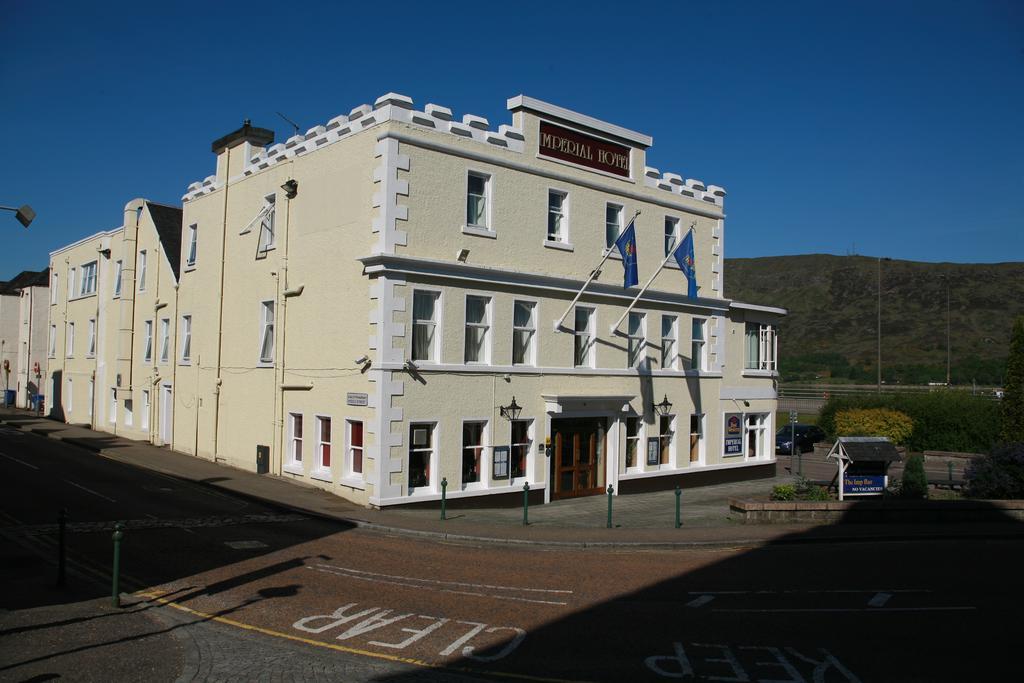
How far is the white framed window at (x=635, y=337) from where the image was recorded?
92.3ft

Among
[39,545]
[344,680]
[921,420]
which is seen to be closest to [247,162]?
[39,545]

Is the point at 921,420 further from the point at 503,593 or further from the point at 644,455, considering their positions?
the point at 503,593

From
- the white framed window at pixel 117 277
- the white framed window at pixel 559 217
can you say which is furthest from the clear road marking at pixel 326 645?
the white framed window at pixel 117 277

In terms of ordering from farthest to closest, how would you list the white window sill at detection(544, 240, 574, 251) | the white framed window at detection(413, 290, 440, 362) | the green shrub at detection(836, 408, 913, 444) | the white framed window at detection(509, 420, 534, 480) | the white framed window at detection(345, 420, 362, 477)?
the green shrub at detection(836, 408, 913, 444)
the white window sill at detection(544, 240, 574, 251)
the white framed window at detection(509, 420, 534, 480)
the white framed window at detection(345, 420, 362, 477)
the white framed window at detection(413, 290, 440, 362)

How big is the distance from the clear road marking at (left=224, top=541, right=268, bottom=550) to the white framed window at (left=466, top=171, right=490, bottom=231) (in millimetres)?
10742

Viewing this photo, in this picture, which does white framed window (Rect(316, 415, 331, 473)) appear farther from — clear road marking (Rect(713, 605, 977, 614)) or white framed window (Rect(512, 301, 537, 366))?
clear road marking (Rect(713, 605, 977, 614))

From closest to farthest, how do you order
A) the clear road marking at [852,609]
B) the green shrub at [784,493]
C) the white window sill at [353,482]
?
the clear road marking at [852,609], the white window sill at [353,482], the green shrub at [784,493]

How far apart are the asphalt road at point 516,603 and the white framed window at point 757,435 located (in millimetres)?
13705

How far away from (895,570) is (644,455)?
12384 mm

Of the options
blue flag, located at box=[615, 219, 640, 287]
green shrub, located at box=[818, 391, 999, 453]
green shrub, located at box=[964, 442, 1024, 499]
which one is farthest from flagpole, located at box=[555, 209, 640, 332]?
green shrub, located at box=[818, 391, 999, 453]

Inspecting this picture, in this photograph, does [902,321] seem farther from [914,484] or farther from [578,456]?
[578,456]

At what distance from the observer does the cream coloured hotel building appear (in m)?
21.8

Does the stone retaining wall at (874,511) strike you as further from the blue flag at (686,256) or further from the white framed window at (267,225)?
the white framed window at (267,225)

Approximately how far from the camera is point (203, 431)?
99.3 ft
